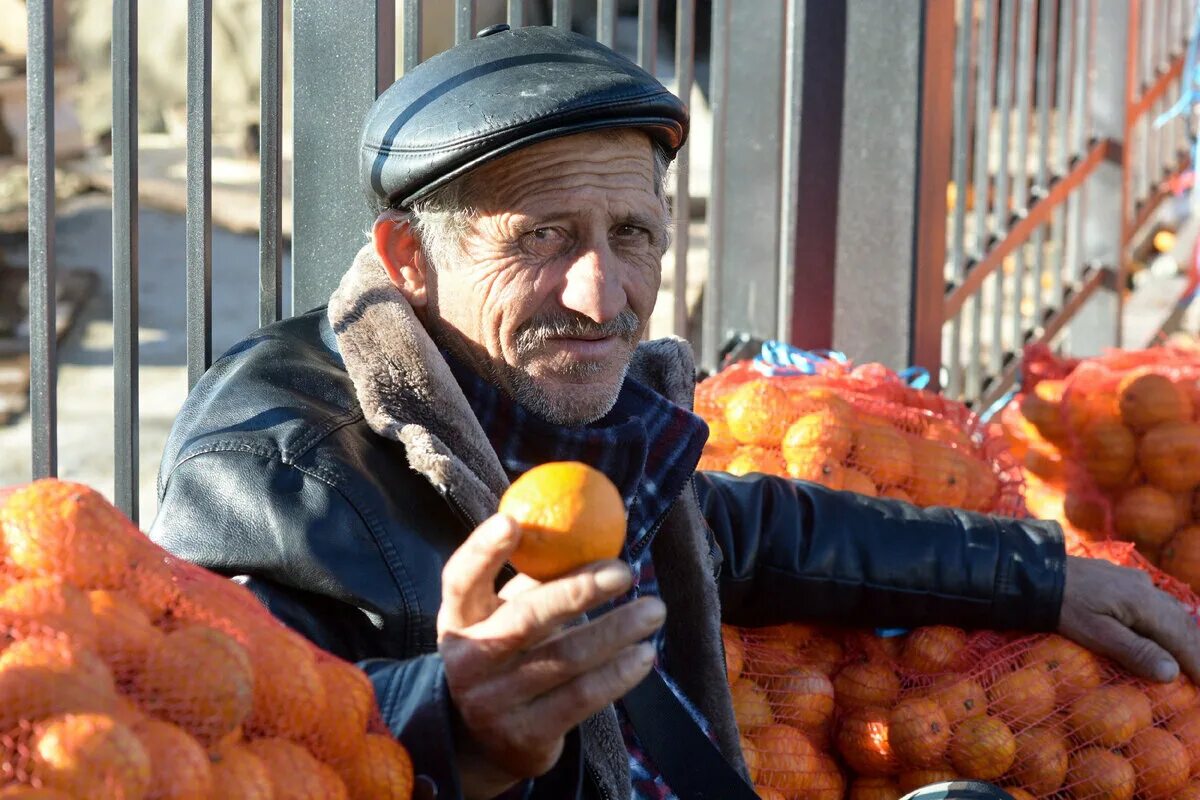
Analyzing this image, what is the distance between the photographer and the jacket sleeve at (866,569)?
257 cm

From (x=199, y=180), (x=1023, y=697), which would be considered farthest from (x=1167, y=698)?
(x=199, y=180)

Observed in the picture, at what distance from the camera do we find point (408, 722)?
54.1 inches

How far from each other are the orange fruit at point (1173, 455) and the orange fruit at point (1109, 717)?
0.99m

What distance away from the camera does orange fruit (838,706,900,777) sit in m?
2.45

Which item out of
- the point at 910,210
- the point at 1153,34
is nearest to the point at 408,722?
the point at 910,210

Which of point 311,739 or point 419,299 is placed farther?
point 419,299

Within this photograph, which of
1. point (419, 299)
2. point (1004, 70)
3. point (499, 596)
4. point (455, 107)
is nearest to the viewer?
point (499, 596)

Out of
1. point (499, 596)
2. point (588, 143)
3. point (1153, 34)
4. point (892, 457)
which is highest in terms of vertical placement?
point (1153, 34)

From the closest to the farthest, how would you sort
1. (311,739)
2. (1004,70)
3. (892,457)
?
(311,739) → (892,457) → (1004,70)

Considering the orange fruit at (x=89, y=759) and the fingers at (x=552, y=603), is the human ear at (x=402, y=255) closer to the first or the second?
the fingers at (x=552, y=603)

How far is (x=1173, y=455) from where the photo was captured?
331cm

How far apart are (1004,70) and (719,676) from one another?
3.56 metres

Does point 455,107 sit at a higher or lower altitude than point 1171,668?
higher

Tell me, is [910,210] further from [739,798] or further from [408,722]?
[408,722]
